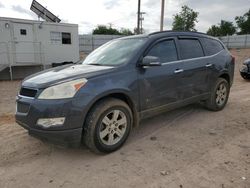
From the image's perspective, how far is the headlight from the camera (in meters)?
3.31

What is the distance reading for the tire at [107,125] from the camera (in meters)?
3.49

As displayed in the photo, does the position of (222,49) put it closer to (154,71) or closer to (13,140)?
(154,71)

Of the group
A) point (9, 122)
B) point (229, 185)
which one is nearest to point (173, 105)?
point (229, 185)

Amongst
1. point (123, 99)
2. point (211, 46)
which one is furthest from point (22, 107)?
point (211, 46)

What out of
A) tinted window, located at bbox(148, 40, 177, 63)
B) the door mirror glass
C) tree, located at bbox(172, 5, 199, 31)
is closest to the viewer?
the door mirror glass

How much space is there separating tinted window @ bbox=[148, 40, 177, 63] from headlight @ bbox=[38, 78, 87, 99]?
59.9 inches

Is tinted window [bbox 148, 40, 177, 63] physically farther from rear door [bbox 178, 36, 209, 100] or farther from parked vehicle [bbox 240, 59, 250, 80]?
parked vehicle [bbox 240, 59, 250, 80]

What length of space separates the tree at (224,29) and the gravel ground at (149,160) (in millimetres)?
74537

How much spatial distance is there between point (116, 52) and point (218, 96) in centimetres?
272

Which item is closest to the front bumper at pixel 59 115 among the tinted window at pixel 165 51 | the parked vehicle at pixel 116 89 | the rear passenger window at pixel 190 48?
the parked vehicle at pixel 116 89

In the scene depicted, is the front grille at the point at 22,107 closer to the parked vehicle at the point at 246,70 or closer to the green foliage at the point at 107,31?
the parked vehicle at the point at 246,70

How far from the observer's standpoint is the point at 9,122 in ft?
18.0

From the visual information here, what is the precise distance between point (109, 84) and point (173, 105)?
5.07 ft

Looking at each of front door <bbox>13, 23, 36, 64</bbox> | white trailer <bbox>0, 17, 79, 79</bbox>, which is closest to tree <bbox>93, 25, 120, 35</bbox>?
white trailer <bbox>0, 17, 79, 79</bbox>
